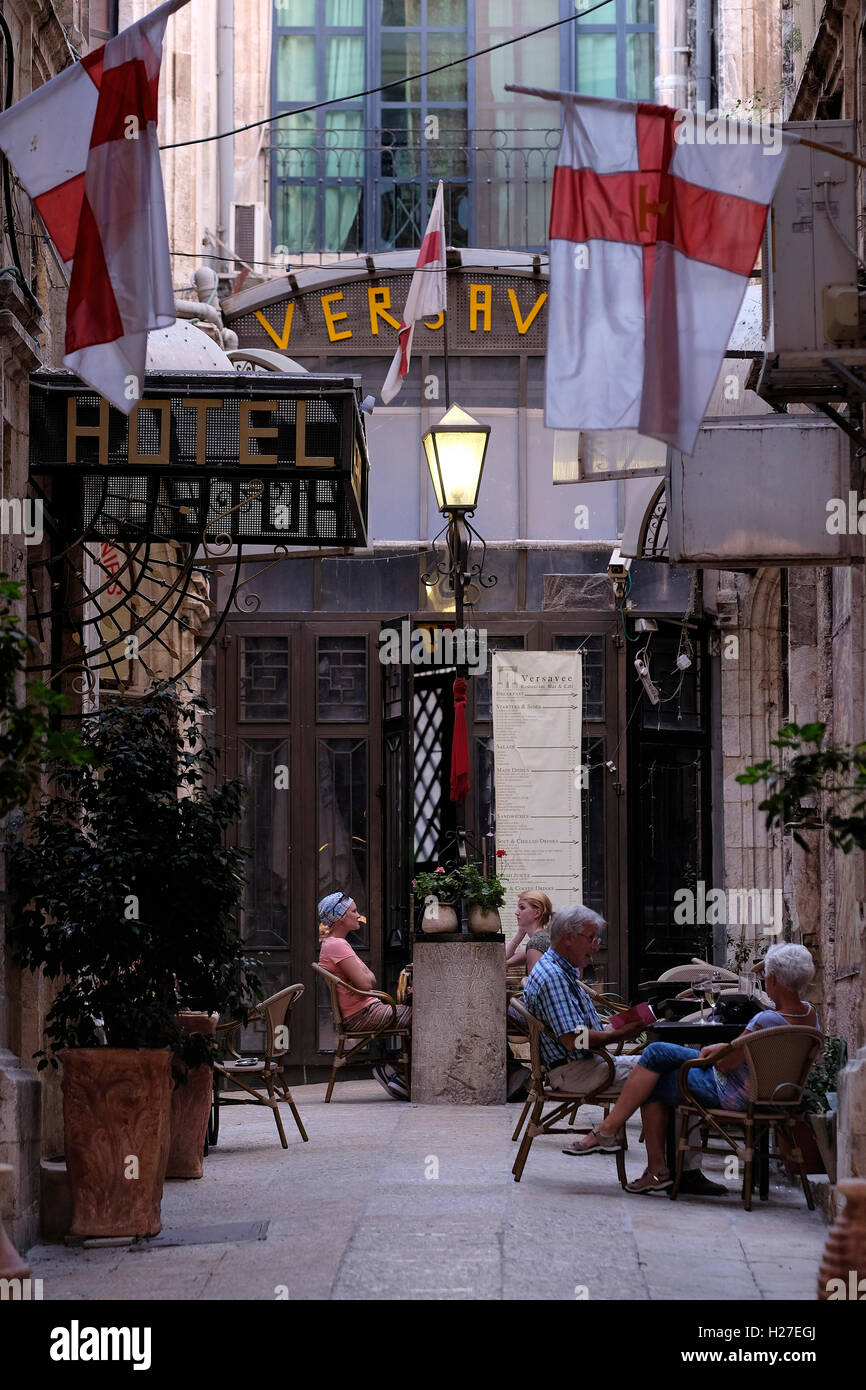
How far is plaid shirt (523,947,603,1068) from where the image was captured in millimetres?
9922

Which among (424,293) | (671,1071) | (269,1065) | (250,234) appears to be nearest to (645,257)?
(671,1071)

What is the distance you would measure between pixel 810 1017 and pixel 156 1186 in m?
3.24

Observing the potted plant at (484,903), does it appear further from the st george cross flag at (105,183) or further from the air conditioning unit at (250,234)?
the air conditioning unit at (250,234)

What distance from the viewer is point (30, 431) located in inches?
406

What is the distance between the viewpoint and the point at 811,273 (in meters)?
9.50

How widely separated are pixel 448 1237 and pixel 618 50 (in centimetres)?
1522

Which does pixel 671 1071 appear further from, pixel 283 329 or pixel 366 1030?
pixel 283 329

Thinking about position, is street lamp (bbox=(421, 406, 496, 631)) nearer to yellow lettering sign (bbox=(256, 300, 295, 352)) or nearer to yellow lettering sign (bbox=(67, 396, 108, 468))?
yellow lettering sign (bbox=(67, 396, 108, 468))

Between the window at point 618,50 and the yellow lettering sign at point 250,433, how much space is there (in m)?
11.1

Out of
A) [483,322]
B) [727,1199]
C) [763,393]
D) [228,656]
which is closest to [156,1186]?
[727,1199]

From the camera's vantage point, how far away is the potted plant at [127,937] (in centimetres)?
873

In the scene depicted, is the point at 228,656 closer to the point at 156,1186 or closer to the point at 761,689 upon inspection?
the point at 761,689

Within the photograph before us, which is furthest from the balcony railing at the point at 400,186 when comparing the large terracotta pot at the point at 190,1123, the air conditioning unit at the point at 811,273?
the large terracotta pot at the point at 190,1123

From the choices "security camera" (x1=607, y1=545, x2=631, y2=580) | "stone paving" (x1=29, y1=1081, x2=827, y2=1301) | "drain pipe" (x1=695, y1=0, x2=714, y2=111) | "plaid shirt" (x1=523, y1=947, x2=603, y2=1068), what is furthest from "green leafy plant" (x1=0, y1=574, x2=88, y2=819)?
"drain pipe" (x1=695, y1=0, x2=714, y2=111)
